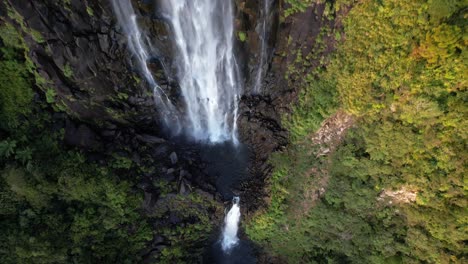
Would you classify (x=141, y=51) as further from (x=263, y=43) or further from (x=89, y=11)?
(x=263, y=43)

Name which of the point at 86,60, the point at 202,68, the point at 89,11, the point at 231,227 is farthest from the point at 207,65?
the point at 231,227

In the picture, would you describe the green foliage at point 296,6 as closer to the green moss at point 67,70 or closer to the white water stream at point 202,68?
the white water stream at point 202,68

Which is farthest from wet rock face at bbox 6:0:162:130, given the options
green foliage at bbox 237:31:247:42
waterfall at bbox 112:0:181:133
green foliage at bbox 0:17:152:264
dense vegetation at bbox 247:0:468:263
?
dense vegetation at bbox 247:0:468:263

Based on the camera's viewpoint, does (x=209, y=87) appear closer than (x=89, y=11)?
No

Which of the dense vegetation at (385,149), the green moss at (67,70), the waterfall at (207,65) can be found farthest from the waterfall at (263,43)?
the green moss at (67,70)

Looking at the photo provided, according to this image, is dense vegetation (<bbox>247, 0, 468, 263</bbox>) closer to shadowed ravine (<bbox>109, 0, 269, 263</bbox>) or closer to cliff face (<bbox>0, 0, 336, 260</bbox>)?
cliff face (<bbox>0, 0, 336, 260</bbox>)
